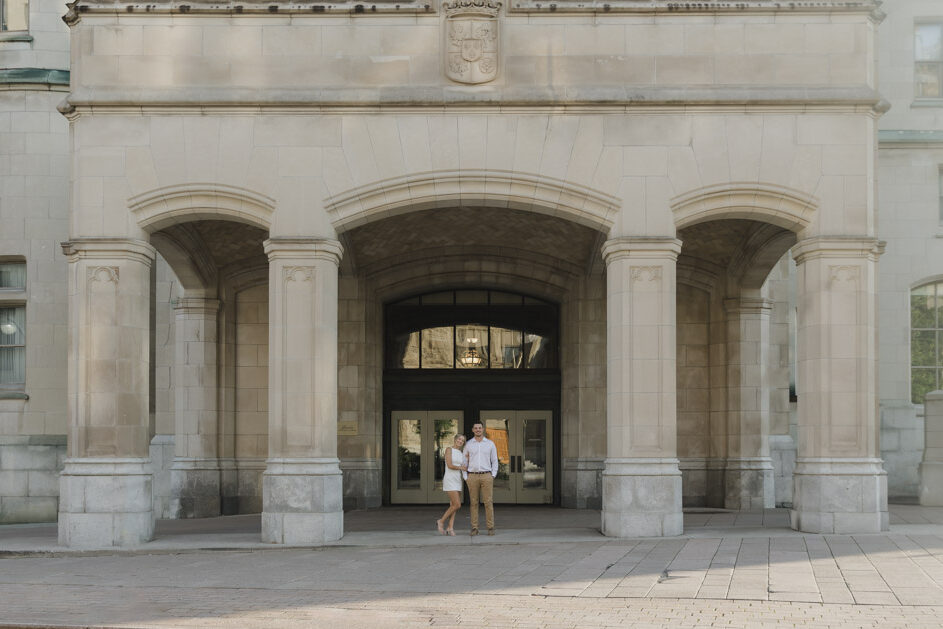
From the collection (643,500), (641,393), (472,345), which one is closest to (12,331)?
(472,345)

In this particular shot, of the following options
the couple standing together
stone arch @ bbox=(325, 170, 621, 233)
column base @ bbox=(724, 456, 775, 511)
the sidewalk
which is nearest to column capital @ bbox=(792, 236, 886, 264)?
stone arch @ bbox=(325, 170, 621, 233)

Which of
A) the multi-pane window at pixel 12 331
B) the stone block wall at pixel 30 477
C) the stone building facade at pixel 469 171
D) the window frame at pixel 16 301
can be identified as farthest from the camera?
the multi-pane window at pixel 12 331

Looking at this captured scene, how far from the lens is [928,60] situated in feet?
86.9

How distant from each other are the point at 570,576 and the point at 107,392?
Answer: 820cm

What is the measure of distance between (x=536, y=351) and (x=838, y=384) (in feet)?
28.7

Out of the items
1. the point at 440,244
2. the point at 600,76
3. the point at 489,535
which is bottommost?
the point at 489,535

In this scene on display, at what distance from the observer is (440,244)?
2409 centimetres

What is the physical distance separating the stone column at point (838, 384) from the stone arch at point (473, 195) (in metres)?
3.38

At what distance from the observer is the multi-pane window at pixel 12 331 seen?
23.7m

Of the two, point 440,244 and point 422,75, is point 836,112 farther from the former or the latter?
point 440,244

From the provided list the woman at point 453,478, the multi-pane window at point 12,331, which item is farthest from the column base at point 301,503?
the multi-pane window at point 12,331

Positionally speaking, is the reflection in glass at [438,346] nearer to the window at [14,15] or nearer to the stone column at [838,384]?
the stone column at [838,384]

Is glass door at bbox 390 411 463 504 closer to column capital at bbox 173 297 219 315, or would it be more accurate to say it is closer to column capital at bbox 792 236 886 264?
column capital at bbox 173 297 219 315

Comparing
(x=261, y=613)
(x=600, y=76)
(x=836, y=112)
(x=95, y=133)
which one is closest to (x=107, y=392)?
(x=95, y=133)
